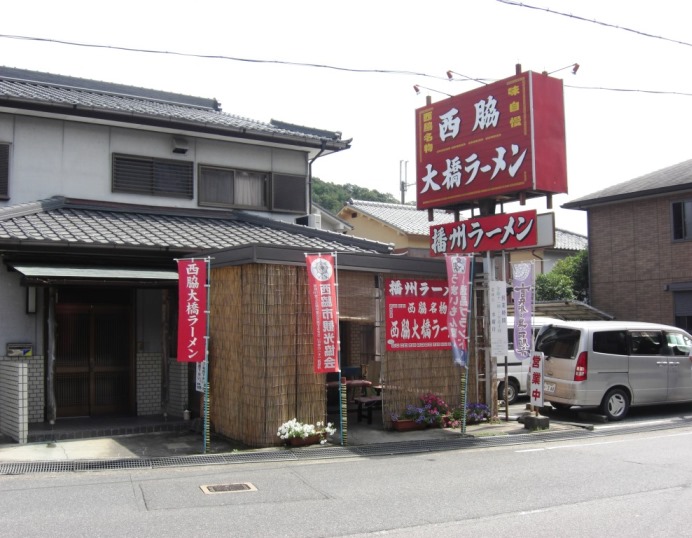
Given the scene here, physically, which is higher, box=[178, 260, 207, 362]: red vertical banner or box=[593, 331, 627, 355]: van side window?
box=[178, 260, 207, 362]: red vertical banner

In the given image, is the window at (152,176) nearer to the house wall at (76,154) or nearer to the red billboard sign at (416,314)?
the house wall at (76,154)

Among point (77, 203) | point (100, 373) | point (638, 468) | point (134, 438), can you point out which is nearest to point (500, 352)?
point (638, 468)

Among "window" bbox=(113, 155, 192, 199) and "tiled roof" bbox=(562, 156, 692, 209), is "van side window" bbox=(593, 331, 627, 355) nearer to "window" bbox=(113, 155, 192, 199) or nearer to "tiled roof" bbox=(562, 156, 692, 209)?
"tiled roof" bbox=(562, 156, 692, 209)

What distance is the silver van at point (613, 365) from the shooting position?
13.3m

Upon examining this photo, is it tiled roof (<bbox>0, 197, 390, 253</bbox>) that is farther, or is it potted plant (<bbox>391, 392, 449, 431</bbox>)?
potted plant (<bbox>391, 392, 449, 431</bbox>)

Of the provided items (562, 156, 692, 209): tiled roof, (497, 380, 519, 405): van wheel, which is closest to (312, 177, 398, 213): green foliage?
(562, 156, 692, 209): tiled roof

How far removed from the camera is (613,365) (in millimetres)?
13578

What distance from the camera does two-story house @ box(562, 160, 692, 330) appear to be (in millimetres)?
21031

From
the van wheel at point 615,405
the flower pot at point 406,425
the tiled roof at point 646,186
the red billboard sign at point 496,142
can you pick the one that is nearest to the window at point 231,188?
the red billboard sign at point 496,142

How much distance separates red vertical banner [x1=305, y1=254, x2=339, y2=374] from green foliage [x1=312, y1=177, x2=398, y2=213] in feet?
108

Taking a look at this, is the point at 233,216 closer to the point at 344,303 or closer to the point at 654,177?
the point at 344,303

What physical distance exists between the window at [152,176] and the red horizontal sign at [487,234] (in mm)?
5728

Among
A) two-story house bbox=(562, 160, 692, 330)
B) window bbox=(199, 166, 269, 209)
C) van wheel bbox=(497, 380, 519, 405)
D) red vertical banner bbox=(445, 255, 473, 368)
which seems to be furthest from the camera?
two-story house bbox=(562, 160, 692, 330)

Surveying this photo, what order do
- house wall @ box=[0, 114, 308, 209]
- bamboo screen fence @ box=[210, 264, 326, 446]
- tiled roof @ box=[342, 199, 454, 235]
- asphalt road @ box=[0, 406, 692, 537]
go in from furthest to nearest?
tiled roof @ box=[342, 199, 454, 235]
house wall @ box=[0, 114, 308, 209]
bamboo screen fence @ box=[210, 264, 326, 446]
asphalt road @ box=[0, 406, 692, 537]
